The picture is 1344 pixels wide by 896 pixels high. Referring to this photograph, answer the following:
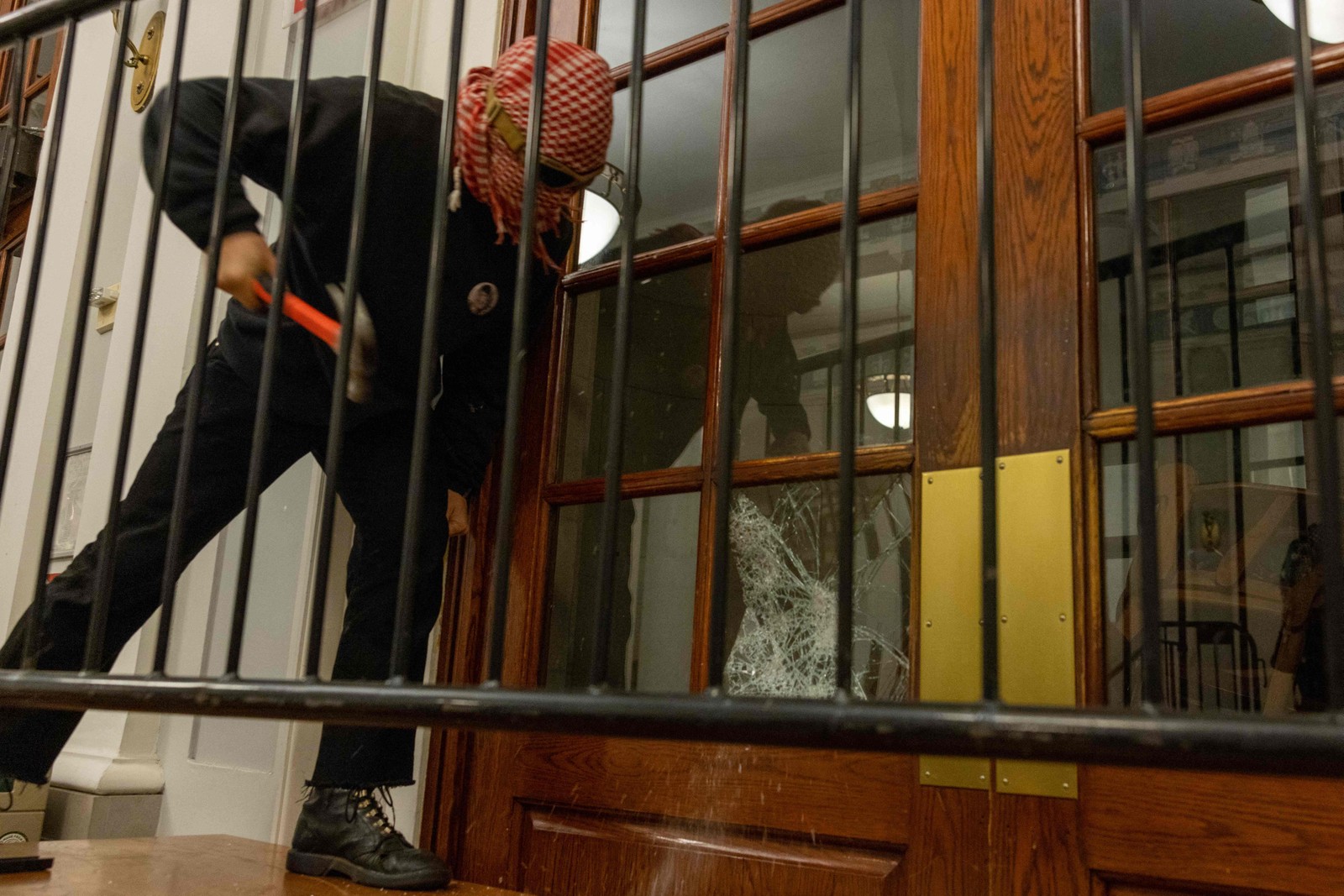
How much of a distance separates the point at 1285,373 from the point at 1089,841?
0.52 meters

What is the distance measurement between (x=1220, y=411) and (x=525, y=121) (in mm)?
921

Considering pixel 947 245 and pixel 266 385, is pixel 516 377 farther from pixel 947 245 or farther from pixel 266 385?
pixel 947 245

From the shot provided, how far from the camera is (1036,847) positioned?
1137mm

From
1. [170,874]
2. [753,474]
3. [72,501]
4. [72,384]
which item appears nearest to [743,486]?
[753,474]

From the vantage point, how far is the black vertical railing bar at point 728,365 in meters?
0.77

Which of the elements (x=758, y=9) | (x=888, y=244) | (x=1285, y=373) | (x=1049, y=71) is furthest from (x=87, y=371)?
(x=1285, y=373)

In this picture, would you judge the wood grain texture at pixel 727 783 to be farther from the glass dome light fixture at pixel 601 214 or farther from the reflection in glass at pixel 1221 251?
the glass dome light fixture at pixel 601 214

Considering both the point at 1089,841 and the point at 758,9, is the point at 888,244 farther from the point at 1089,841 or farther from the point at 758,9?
the point at 1089,841

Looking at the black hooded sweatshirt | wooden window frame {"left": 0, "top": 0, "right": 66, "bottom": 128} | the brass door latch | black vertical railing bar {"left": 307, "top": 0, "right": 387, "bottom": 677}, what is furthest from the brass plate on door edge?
wooden window frame {"left": 0, "top": 0, "right": 66, "bottom": 128}

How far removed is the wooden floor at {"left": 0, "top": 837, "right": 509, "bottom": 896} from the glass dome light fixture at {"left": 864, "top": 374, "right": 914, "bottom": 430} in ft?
2.64

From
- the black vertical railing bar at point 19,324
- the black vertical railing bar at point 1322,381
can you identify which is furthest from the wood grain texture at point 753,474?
the black vertical railing bar at point 19,324

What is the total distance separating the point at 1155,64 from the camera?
128 centimetres

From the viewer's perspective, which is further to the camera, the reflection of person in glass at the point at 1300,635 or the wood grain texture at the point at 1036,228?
the wood grain texture at the point at 1036,228

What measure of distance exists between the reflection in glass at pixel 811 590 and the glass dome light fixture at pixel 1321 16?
25.9 inches
